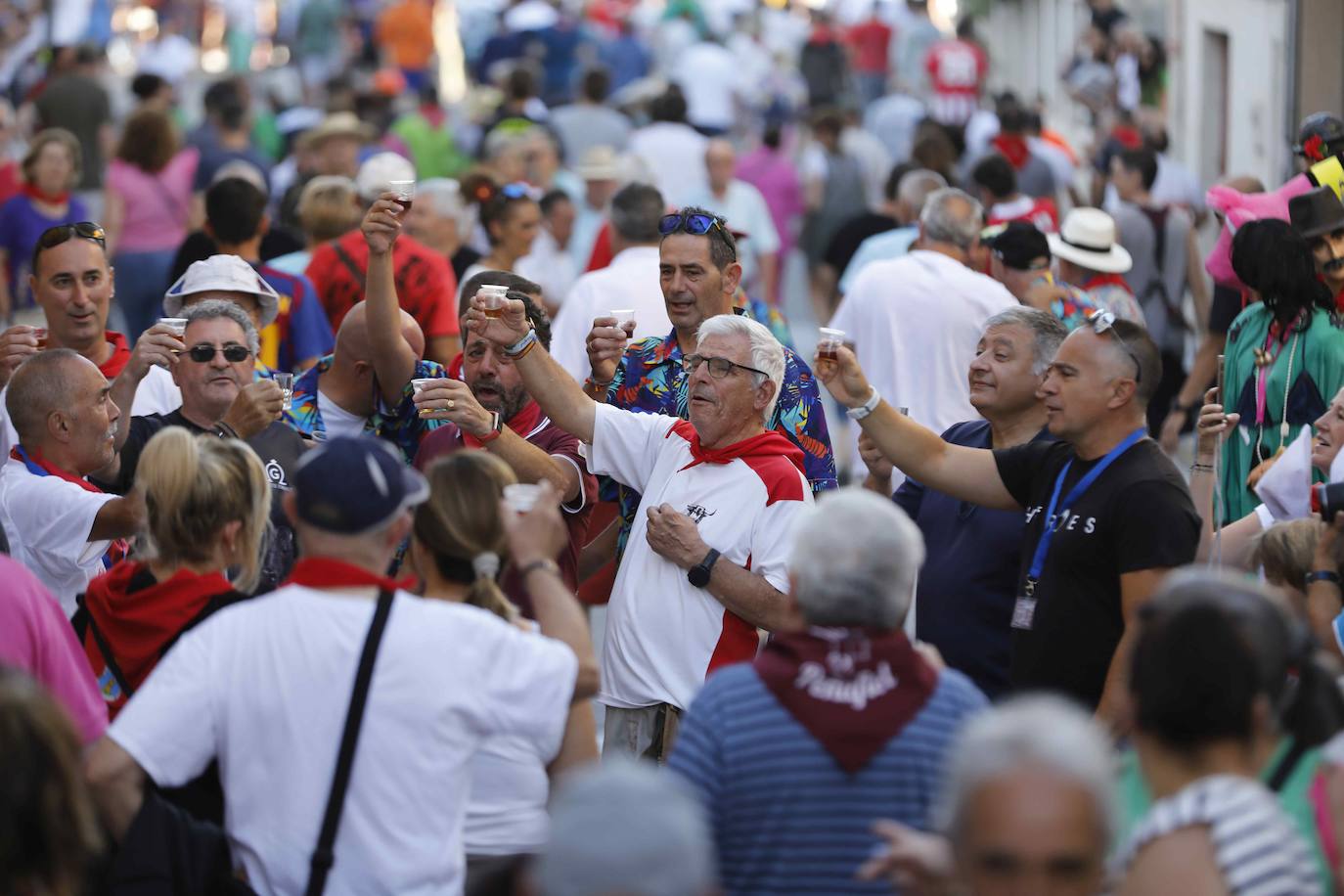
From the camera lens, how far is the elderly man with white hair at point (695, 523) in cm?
512

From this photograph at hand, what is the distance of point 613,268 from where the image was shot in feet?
27.0

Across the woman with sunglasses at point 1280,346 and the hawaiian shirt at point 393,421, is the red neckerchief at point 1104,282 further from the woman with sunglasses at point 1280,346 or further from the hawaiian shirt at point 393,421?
the hawaiian shirt at point 393,421

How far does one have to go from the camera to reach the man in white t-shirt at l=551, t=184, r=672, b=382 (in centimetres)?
790

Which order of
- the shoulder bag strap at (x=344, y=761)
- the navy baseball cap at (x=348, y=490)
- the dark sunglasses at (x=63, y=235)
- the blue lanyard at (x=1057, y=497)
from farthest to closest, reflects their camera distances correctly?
the dark sunglasses at (x=63, y=235), the blue lanyard at (x=1057, y=497), the navy baseball cap at (x=348, y=490), the shoulder bag strap at (x=344, y=761)

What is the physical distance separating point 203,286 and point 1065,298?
3.80 metres

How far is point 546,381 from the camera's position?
542cm

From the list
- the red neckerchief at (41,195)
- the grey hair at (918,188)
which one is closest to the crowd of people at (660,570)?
the grey hair at (918,188)

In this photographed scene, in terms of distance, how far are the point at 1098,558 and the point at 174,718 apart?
250 centimetres

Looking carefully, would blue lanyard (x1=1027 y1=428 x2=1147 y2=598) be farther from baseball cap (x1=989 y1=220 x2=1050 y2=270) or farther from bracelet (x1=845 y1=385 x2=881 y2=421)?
baseball cap (x1=989 y1=220 x2=1050 y2=270)

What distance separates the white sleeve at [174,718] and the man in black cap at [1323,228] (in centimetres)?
484

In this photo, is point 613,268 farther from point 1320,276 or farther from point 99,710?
point 99,710

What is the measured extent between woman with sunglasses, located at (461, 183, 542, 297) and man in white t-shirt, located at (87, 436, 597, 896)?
582 centimetres

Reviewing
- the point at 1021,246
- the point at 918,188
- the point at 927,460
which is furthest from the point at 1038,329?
the point at 918,188

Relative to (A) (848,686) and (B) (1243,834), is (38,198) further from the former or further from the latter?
(B) (1243,834)
